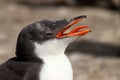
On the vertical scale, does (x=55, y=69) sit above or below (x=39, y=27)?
below

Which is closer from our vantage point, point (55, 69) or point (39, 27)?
point (55, 69)

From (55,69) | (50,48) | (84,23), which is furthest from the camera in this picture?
(84,23)

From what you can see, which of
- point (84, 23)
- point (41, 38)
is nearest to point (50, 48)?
point (41, 38)

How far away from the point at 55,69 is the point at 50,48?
0.24 m

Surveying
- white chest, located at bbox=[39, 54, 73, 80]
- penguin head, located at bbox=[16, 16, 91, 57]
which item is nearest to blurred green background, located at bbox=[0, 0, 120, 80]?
penguin head, located at bbox=[16, 16, 91, 57]

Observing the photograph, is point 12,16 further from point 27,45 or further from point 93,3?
point 27,45

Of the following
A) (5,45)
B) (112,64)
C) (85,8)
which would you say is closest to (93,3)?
(85,8)

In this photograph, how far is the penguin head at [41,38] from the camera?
17.9ft

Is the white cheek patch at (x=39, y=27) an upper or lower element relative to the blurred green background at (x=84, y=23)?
upper

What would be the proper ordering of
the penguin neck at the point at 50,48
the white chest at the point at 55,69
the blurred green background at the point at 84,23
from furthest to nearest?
1. the blurred green background at the point at 84,23
2. the penguin neck at the point at 50,48
3. the white chest at the point at 55,69

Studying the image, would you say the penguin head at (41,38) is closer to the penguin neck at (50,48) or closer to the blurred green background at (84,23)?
the penguin neck at (50,48)

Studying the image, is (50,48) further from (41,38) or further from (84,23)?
(84,23)

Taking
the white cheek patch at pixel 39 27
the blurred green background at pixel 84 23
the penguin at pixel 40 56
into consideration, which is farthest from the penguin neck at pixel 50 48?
the blurred green background at pixel 84 23

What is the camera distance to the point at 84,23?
12453mm
